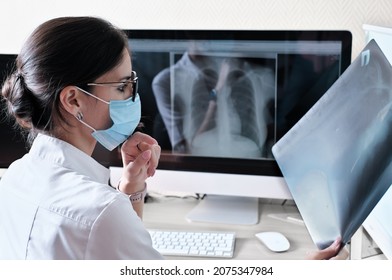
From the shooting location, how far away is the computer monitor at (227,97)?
129 centimetres

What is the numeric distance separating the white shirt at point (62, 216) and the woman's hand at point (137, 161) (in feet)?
0.87

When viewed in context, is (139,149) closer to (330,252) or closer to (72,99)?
(72,99)

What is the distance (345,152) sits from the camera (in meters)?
0.94

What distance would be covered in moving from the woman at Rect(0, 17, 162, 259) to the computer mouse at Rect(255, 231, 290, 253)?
0.44 m

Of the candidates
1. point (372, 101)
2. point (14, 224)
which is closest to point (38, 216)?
point (14, 224)

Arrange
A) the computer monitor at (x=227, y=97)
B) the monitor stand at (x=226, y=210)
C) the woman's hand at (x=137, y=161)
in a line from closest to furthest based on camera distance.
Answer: the woman's hand at (x=137, y=161)
the computer monitor at (x=227, y=97)
the monitor stand at (x=226, y=210)

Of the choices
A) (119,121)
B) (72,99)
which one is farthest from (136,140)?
(72,99)

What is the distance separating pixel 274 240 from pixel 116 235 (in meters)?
0.58

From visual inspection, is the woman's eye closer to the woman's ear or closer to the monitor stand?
the woman's ear

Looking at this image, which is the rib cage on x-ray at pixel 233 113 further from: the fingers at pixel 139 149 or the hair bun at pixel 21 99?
the hair bun at pixel 21 99

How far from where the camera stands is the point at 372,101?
89 cm

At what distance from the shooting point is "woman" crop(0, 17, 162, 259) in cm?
80

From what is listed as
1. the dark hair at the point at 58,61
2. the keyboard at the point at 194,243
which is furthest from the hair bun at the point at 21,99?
the keyboard at the point at 194,243
